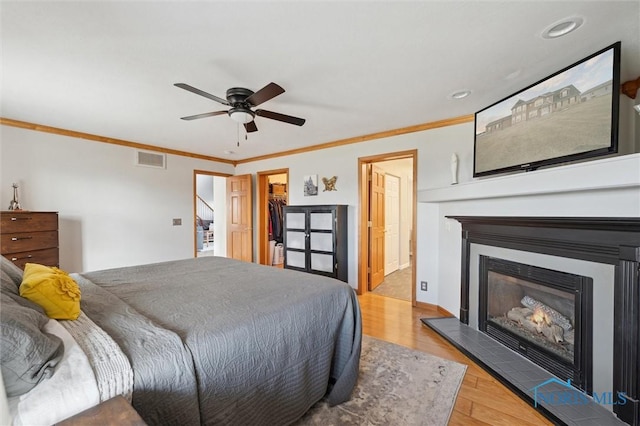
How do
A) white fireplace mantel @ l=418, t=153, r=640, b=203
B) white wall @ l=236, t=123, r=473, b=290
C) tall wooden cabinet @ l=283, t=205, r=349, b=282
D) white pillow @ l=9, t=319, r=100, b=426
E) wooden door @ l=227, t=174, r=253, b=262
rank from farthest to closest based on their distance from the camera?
wooden door @ l=227, t=174, r=253, b=262, tall wooden cabinet @ l=283, t=205, r=349, b=282, white wall @ l=236, t=123, r=473, b=290, white fireplace mantel @ l=418, t=153, r=640, b=203, white pillow @ l=9, t=319, r=100, b=426

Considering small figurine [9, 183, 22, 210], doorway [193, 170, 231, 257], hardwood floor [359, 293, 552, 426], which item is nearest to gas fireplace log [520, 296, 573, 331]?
hardwood floor [359, 293, 552, 426]

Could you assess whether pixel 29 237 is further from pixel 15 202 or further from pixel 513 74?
pixel 513 74

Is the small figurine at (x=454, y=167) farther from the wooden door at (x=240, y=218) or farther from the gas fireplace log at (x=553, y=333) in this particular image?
the wooden door at (x=240, y=218)

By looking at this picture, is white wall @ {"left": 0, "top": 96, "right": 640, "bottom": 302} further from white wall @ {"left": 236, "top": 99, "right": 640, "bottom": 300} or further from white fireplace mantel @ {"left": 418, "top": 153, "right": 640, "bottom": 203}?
white fireplace mantel @ {"left": 418, "top": 153, "right": 640, "bottom": 203}

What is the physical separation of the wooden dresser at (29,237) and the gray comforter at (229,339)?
1.49 metres

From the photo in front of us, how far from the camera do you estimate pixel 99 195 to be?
3879 millimetres

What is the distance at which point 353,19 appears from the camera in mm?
1527

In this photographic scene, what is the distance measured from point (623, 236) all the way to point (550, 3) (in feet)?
4.50

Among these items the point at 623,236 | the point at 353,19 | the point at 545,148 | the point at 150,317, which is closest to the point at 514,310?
the point at 623,236

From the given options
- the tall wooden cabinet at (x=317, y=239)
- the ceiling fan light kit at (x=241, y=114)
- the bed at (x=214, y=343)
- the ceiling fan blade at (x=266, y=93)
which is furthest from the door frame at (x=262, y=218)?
the ceiling fan blade at (x=266, y=93)

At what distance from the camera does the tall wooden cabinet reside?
12.9 ft

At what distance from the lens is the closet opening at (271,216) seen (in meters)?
5.34

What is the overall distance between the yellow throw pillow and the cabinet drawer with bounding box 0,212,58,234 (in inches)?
94.0

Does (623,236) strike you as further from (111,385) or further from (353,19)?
(111,385)
